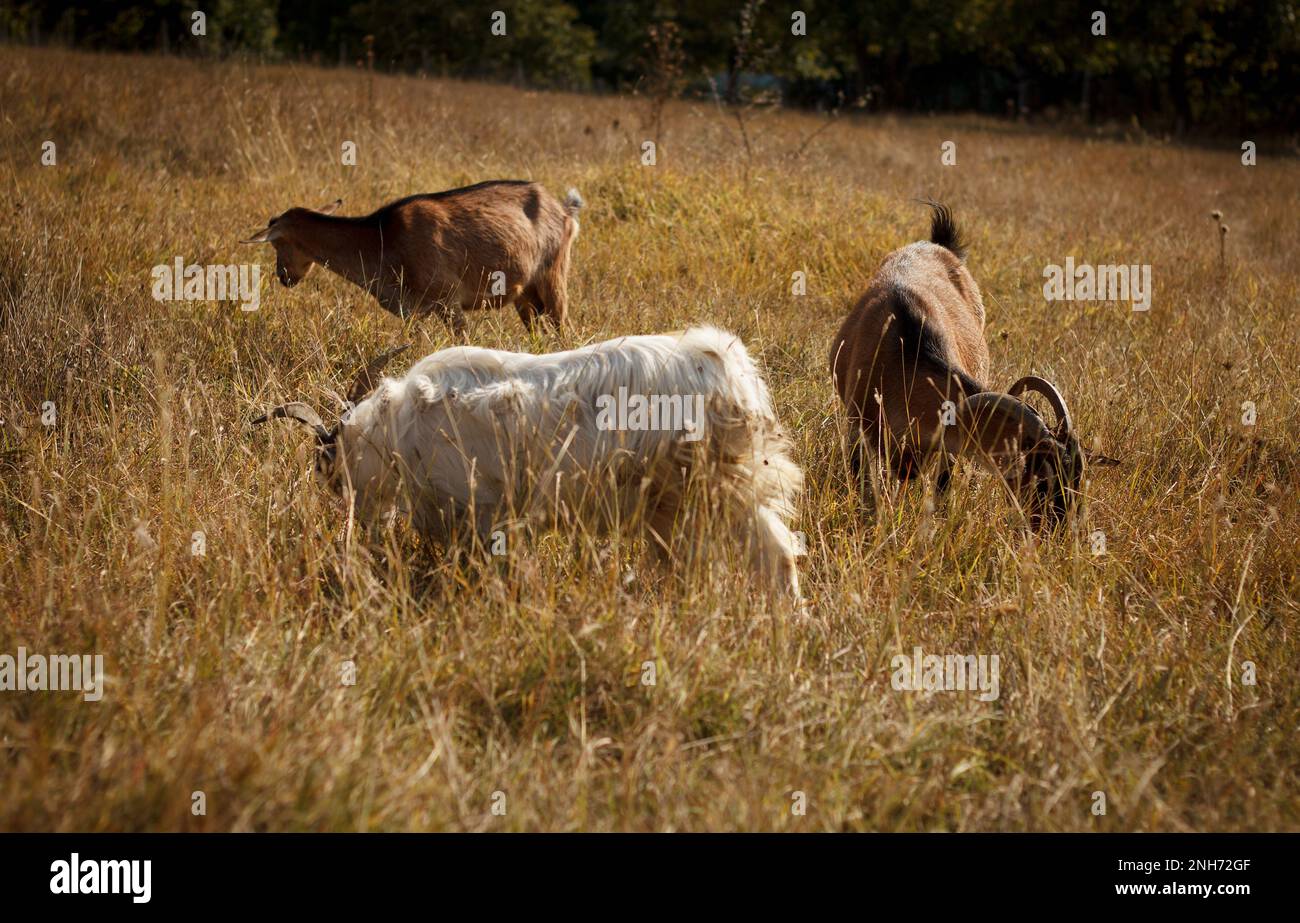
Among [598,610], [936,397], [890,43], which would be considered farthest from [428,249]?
[890,43]

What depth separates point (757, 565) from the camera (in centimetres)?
346

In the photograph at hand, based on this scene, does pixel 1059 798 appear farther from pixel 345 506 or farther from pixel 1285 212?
pixel 1285 212

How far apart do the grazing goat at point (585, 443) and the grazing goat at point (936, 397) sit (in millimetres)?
878

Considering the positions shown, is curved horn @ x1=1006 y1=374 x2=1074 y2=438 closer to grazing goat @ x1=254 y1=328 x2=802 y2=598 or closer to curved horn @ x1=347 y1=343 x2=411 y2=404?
grazing goat @ x1=254 y1=328 x2=802 y2=598

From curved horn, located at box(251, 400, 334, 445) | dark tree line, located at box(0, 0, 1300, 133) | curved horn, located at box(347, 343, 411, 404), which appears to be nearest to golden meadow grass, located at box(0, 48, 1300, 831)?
curved horn, located at box(251, 400, 334, 445)

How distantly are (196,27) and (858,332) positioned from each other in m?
5.23

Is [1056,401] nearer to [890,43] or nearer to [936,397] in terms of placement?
[936,397]

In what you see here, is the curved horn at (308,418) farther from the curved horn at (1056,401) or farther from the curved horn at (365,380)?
→ the curved horn at (1056,401)

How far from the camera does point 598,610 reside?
125 inches

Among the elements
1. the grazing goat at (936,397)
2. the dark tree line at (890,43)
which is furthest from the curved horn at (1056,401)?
the dark tree line at (890,43)

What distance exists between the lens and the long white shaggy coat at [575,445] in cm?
331

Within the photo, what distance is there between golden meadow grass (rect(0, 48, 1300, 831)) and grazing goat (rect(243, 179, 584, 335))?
22 cm

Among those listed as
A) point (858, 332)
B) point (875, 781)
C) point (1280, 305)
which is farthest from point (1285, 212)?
point (875, 781)

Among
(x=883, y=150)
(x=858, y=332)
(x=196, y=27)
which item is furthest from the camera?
(x=883, y=150)
